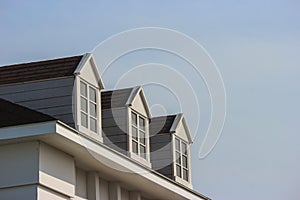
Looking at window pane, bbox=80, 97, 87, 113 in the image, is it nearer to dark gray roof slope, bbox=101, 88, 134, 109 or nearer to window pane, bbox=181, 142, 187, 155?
dark gray roof slope, bbox=101, 88, 134, 109

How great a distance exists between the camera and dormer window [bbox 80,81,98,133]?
22078 millimetres

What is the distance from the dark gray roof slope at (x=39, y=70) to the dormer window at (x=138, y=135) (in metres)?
2.90

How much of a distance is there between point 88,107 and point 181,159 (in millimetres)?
6776

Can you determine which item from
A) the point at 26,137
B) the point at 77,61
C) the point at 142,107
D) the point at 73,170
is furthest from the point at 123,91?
the point at 26,137

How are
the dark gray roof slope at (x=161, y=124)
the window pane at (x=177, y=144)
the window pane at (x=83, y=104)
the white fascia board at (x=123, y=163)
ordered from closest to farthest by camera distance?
the white fascia board at (x=123, y=163), the window pane at (x=83, y=104), the dark gray roof slope at (x=161, y=124), the window pane at (x=177, y=144)

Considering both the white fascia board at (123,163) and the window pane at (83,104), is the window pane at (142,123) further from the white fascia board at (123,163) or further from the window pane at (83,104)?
the window pane at (83,104)

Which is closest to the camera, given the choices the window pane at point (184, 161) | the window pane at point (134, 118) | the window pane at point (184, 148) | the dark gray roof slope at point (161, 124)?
the window pane at point (134, 118)

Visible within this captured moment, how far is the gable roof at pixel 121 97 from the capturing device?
80.8 feet

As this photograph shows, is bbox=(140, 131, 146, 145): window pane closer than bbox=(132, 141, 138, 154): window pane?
No

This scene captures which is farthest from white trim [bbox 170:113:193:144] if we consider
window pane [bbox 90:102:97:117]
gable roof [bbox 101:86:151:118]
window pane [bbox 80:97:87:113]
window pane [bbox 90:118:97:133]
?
window pane [bbox 80:97:87:113]

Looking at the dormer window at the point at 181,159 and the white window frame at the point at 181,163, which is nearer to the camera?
the white window frame at the point at 181,163

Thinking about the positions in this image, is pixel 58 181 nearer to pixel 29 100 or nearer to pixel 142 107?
pixel 29 100

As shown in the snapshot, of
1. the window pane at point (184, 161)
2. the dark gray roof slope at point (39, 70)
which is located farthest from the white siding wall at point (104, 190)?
the window pane at point (184, 161)

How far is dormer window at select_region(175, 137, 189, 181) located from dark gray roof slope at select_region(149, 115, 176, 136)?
496 mm
